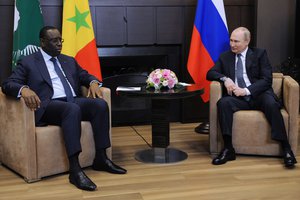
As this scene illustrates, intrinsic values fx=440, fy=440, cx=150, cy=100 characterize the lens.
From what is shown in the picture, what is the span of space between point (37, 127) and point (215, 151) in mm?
1397

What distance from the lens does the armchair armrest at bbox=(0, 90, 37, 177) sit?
286cm

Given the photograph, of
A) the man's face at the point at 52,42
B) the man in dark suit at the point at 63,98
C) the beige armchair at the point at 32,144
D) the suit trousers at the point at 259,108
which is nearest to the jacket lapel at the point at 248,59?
the suit trousers at the point at 259,108

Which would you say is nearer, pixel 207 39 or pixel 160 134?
pixel 160 134

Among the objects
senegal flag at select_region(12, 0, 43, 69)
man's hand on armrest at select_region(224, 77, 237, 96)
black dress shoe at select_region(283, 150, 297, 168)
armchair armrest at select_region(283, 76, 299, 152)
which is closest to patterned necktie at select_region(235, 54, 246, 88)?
man's hand on armrest at select_region(224, 77, 237, 96)

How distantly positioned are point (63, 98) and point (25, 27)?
41.2 inches

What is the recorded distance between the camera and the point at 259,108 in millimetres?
3436

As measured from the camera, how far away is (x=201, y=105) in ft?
15.5

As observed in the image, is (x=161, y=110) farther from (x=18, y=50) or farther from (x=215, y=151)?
(x=18, y=50)

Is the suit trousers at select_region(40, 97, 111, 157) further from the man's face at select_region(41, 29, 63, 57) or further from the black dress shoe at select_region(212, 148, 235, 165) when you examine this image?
the black dress shoe at select_region(212, 148, 235, 165)

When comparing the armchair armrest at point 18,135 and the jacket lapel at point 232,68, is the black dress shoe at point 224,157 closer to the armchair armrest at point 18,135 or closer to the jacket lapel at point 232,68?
the jacket lapel at point 232,68

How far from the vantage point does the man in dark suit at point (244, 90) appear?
3258 mm

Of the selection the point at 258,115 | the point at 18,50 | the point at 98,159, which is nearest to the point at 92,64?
the point at 18,50

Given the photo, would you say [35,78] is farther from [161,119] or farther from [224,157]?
[224,157]

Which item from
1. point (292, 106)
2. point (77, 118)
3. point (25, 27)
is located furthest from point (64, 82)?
point (292, 106)
